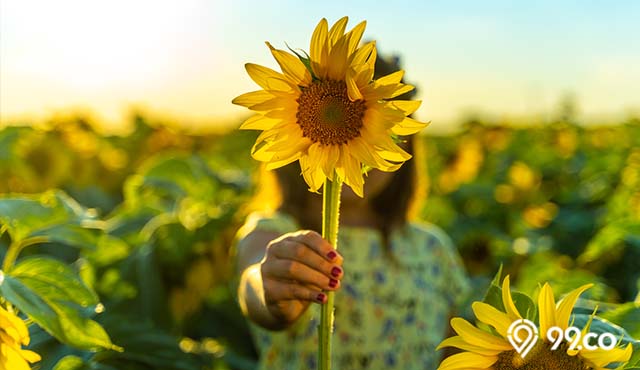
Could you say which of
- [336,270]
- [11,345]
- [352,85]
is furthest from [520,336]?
[11,345]

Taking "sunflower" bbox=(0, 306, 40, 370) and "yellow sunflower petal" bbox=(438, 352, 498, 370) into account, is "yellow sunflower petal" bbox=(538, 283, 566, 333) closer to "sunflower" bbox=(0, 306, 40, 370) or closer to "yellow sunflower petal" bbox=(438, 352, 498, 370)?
"yellow sunflower petal" bbox=(438, 352, 498, 370)

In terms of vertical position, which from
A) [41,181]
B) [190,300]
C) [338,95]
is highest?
[338,95]

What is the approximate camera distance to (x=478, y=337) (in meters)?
0.96

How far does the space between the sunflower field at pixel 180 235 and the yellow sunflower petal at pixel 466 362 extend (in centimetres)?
9

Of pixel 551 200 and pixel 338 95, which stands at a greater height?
pixel 338 95

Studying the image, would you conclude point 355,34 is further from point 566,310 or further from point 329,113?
point 566,310

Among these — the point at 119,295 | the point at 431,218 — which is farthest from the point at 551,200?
the point at 119,295

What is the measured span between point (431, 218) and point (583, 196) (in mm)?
870

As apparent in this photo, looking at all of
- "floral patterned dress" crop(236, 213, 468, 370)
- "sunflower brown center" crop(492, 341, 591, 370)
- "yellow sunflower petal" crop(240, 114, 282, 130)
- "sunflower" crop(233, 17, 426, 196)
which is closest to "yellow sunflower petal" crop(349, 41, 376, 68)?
"sunflower" crop(233, 17, 426, 196)

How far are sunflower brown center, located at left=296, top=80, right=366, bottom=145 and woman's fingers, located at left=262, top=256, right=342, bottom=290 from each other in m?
0.17

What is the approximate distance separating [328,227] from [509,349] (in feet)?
0.75

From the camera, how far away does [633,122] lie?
659cm

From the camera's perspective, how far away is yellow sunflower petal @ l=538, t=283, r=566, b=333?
97 centimetres

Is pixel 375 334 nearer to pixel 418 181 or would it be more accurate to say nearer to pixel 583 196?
pixel 418 181
